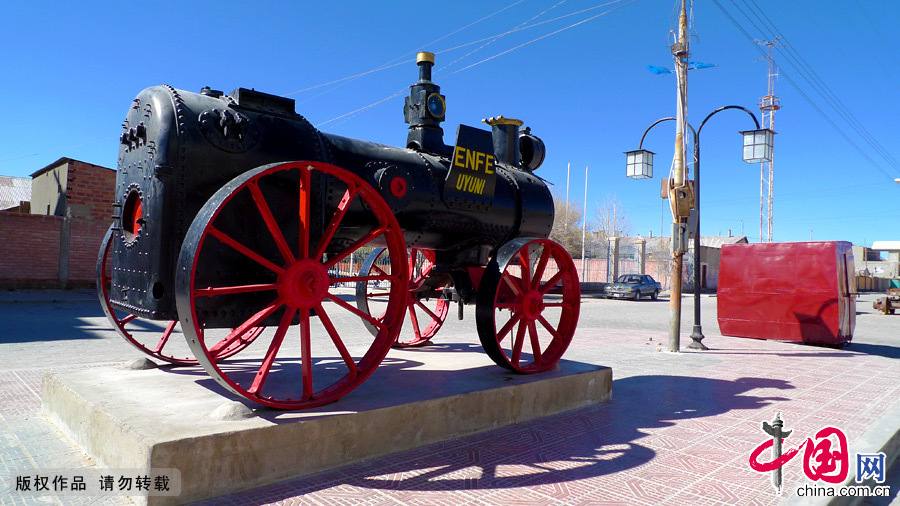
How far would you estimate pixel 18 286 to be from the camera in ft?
54.9

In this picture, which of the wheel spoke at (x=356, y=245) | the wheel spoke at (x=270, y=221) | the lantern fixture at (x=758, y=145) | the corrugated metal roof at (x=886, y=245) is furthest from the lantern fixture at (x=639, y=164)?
the corrugated metal roof at (x=886, y=245)

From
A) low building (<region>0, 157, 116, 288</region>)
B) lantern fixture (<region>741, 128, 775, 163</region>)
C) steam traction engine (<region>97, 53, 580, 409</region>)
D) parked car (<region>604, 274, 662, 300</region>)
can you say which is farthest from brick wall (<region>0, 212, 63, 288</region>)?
parked car (<region>604, 274, 662, 300</region>)

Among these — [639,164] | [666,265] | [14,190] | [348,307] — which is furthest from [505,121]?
[666,265]

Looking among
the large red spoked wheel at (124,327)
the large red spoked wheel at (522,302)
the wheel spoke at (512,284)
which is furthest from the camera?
the wheel spoke at (512,284)

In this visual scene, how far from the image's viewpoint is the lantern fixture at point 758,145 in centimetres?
1034

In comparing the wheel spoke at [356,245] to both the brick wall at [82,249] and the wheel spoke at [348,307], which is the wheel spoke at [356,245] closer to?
the wheel spoke at [348,307]

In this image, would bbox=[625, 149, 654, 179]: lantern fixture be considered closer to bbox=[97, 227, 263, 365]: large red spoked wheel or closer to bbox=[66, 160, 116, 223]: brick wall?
bbox=[97, 227, 263, 365]: large red spoked wheel

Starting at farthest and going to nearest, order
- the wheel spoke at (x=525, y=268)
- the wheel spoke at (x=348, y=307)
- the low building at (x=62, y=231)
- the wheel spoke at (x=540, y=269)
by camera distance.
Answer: the low building at (x=62, y=231) < the wheel spoke at (x=540, y=269) < the wheel spoke at (x=525, y=268) < the wheel spoke at (x=348, y=307)

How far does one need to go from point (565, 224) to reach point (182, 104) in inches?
1679

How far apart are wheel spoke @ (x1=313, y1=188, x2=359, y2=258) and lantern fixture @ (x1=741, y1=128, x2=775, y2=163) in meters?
8.72

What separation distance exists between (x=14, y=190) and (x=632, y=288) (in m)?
31.1

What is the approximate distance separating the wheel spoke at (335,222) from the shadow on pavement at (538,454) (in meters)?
1.50

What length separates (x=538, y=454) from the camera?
439 centimetres

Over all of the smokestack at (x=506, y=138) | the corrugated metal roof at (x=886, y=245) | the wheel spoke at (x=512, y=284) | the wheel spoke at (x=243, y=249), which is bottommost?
the wheel spoke at (x=512, y=284)
